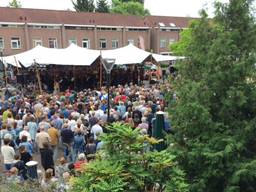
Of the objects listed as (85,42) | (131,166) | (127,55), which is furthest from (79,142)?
(85,42)

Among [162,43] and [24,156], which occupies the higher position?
[162,43]

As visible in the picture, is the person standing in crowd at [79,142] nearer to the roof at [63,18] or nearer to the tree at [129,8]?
the roof at [63,18]

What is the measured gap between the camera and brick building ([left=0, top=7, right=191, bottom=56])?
44.7 m

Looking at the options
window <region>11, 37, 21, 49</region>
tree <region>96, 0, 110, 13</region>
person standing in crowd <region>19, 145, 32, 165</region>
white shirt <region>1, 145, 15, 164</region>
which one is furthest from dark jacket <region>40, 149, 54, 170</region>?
tree <region>96, 0, 110, 13</region>

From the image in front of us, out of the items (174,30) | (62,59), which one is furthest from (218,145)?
(174,30)

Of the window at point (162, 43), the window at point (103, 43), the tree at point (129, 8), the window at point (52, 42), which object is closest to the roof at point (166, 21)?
the window at point (162, 43)

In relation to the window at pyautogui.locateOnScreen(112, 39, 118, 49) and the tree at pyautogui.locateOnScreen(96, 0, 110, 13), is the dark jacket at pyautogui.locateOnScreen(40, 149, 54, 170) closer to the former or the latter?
the window at pyautogui.locateOnScreen(112, 39, 118, 49)

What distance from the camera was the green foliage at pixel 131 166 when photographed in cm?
420

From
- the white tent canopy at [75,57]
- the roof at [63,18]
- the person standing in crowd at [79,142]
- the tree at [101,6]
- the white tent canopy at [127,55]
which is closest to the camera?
the person standing in crowd at [79,142]

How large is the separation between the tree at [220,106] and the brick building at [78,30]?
118 ft

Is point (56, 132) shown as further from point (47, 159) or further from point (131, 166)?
point (131, 166)

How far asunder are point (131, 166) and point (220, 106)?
1.97 m

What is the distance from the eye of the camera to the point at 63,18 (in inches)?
1935

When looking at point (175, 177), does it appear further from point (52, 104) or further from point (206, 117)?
point (52, 104)
